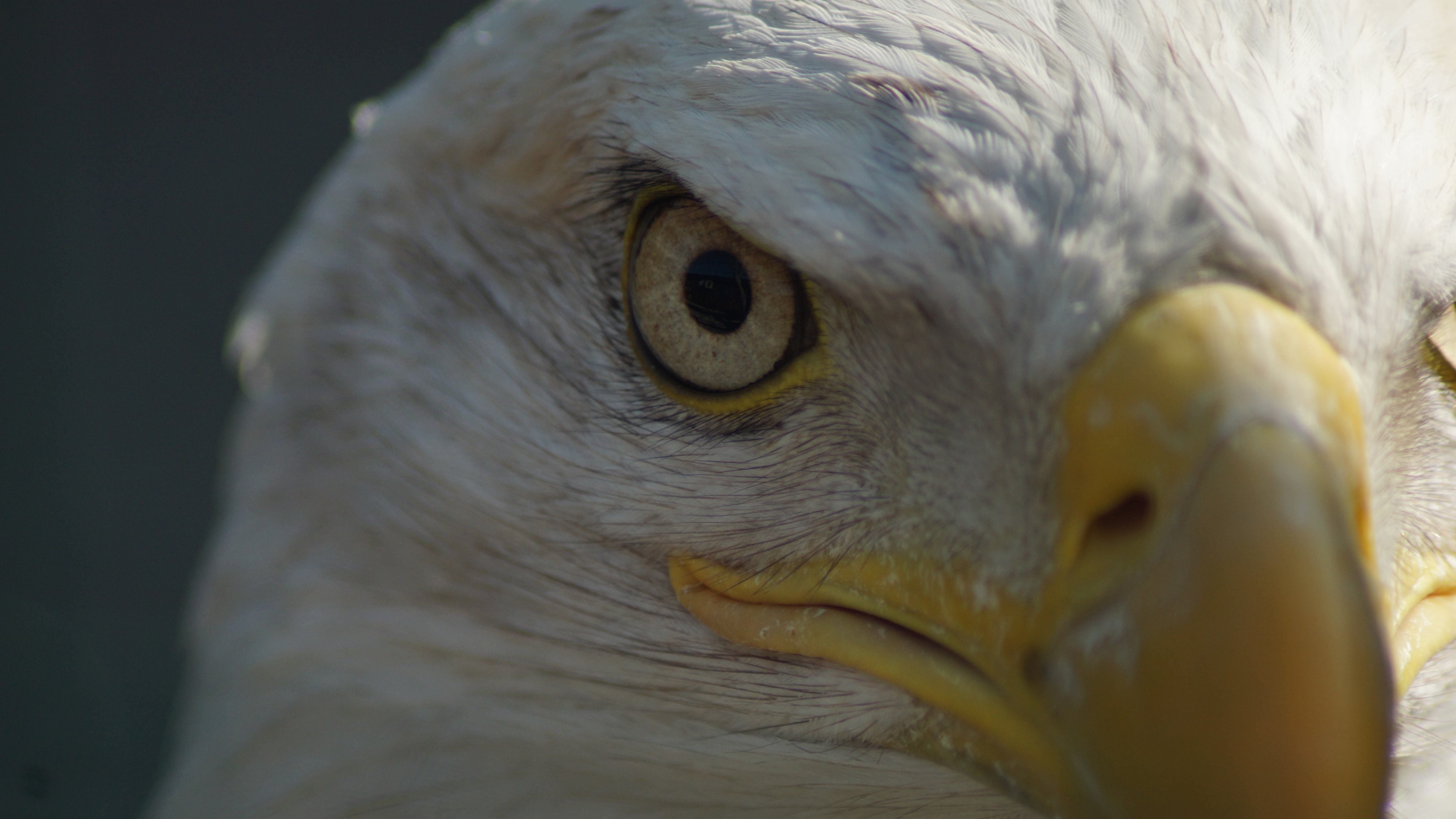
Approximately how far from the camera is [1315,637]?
0.90m

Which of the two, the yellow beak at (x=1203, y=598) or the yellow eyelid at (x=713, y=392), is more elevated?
the yellow beak at (x=1203, y=598)

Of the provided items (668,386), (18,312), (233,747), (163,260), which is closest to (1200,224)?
(668,386)

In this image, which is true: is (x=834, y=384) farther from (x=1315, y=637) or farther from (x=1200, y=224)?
(x=1315, y=637)

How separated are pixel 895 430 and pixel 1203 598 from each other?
0.35 meters

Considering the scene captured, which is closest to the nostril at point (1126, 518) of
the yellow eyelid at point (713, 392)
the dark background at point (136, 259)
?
the yellow eyelid at point (713, 392)

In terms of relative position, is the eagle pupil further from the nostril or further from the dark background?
the dark background

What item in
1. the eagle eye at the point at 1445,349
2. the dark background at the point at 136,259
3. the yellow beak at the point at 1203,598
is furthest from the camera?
the dark background at the point at 136,259

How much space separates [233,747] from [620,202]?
993mm

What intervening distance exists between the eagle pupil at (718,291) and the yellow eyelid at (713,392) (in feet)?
0.13

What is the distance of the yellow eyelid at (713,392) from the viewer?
123 centimetres

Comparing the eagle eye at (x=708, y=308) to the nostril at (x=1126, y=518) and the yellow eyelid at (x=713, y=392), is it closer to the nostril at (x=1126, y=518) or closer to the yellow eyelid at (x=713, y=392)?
the yellow eyelid at (x=713, y=392)

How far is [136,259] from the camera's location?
4.16 m

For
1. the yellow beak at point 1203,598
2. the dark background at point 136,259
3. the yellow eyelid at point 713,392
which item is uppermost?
the yellow beak at point 1203,598

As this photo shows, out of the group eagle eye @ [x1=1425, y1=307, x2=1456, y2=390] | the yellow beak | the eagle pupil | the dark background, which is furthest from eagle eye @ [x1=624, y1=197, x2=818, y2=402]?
the dark background
